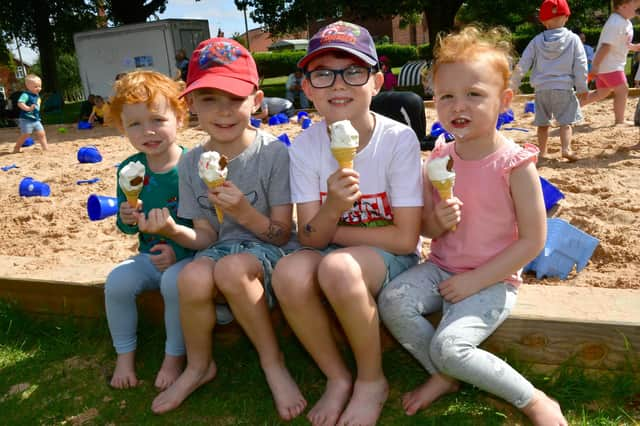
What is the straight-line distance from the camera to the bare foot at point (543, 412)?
196 cm

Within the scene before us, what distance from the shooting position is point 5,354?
9.14ft

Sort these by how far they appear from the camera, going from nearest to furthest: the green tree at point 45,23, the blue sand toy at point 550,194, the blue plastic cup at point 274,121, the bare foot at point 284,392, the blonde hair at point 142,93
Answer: the bare foot at point 284,392
the blonde hair at point 142,93
the blue sand toy at point 550,194
the blue plastic cup at point 274,121
the green tree at point 45,23

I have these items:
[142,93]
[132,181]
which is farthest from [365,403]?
[142,93]

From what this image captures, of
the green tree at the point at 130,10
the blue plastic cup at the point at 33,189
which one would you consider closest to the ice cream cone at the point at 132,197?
the blue plastic cup at the point at 33,189

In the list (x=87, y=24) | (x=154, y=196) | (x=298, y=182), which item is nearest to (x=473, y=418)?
(x=298, y=182)

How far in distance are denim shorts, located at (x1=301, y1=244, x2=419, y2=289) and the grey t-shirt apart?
30 cm

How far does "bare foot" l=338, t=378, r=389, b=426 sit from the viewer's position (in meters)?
2.09

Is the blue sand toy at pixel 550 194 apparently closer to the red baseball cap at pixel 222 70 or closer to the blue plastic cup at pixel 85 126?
the red baseball cap at pixel 222 70

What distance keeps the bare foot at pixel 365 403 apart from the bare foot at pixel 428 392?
0.09m

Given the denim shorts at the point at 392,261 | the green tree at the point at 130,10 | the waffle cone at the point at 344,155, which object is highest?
the green tree at the point at 130,10

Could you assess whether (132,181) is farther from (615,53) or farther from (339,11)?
(339,11)

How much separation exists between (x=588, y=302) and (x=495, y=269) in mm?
417

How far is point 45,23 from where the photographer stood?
83.7 ft

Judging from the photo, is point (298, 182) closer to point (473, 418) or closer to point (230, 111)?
point (230, 111)
